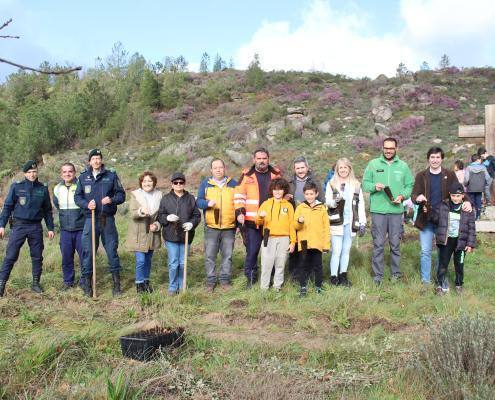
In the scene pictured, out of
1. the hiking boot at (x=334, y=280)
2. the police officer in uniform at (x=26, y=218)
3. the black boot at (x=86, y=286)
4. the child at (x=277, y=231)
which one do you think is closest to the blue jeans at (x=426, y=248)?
the hiking boot at (x=334, y=280)

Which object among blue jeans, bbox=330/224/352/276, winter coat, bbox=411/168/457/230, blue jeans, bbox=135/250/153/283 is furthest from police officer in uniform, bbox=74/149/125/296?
winter coat, bbox=411/168/457/230

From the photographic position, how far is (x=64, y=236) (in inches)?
270

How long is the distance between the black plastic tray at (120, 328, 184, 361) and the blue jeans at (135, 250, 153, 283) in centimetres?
225

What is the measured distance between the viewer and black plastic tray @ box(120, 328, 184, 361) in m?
4.03

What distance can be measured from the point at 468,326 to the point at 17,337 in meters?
3.86

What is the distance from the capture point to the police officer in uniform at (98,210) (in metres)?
6.59

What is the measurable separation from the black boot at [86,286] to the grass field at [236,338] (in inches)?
5.8

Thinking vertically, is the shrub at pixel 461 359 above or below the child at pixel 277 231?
below

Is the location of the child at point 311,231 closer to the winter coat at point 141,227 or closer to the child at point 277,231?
the child at point 277,231

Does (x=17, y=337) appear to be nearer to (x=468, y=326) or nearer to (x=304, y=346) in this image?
(x=304, y=346)

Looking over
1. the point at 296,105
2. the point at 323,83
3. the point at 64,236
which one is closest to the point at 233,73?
the point at 323,83

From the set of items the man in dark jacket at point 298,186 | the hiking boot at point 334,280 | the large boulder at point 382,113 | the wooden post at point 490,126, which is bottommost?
the hiking boot at point 334,280

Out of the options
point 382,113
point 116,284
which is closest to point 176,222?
point 116,284

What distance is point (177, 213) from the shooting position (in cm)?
666
